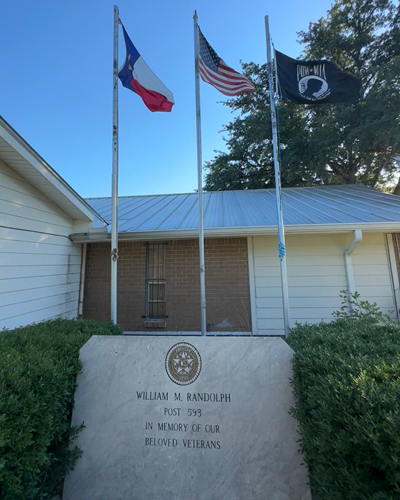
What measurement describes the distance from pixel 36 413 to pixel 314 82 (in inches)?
238

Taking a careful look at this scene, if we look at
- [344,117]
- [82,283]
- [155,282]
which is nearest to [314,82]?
[155,282]

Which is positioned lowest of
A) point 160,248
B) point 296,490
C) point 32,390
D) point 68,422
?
point 296,490

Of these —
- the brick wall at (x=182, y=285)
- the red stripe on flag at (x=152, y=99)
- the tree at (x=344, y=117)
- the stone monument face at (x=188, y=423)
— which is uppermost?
the tree at (x=344, y=117)

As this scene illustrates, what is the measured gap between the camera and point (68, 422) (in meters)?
2.44

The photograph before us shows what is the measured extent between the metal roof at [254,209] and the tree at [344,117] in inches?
182

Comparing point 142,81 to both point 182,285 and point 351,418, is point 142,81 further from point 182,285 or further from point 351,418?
point 351,418

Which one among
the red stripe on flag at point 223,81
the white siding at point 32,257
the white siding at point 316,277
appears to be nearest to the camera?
the white siding at point 32,257

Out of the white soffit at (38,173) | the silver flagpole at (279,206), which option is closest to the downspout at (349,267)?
the silver flagpole at (279,206)

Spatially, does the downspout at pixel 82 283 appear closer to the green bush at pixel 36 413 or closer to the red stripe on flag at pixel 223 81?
the green bush at pixel 36 413

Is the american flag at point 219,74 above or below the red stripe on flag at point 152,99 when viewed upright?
above

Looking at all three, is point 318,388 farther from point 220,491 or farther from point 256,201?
point 256,201

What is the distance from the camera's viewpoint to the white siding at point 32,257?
4145 millimetres

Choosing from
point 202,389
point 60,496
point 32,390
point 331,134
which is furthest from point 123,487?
point 331,134

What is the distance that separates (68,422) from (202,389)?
1336 mm
